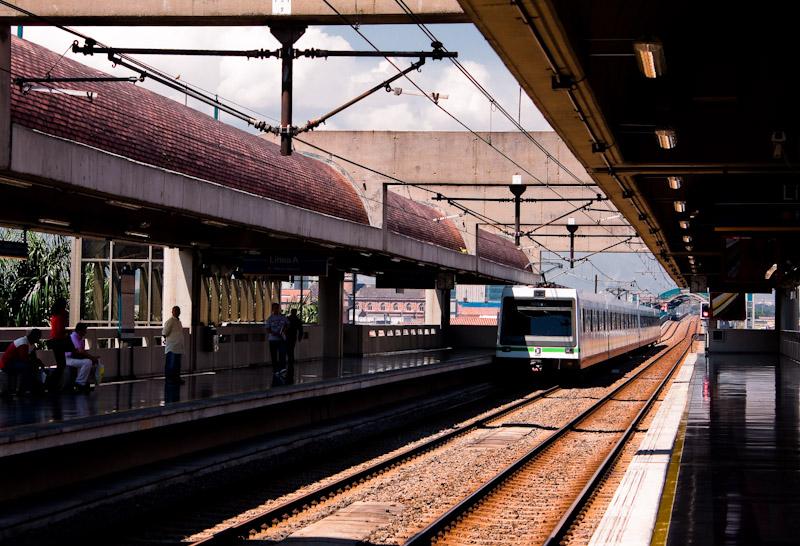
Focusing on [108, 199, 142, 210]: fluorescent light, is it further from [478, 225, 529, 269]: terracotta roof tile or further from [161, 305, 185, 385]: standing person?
[478, 225, 529, 269]: terracotta roof tile

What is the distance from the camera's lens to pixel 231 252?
2405 cm

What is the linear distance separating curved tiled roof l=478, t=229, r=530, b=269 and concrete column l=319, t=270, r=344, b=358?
38.2 ft

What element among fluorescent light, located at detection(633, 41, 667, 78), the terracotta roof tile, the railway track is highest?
the terracotta roof tile

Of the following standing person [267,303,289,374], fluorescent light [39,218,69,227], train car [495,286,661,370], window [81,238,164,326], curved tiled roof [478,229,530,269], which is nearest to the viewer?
fluorescent light [39,218,69,227]

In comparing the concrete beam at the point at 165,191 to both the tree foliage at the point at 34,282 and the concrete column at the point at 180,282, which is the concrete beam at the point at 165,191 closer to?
the concrete column at the point at 180,282

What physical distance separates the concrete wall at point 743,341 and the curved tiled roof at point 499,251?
9.33m

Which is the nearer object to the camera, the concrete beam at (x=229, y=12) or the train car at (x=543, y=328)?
the concrete beam at (x=229, y=12)

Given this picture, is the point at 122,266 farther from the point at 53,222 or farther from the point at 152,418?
the point at 152,418

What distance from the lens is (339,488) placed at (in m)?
14.1

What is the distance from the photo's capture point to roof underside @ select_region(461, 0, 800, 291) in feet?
30.0

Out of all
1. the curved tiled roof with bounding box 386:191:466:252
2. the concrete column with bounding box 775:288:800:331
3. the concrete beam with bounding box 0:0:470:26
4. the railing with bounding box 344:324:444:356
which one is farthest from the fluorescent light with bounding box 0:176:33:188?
the concrete column with bounding box 775:288:800:331

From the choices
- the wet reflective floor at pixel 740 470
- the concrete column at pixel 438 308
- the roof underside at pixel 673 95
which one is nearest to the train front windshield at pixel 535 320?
the wet reflective floor at pixel 740 470

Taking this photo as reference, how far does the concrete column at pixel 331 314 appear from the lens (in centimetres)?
3022

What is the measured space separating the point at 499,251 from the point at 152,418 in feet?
113
